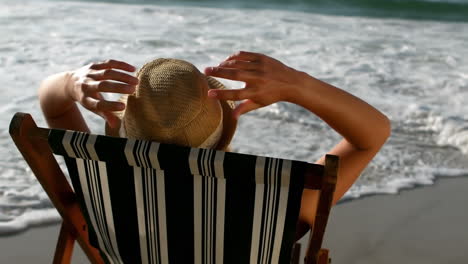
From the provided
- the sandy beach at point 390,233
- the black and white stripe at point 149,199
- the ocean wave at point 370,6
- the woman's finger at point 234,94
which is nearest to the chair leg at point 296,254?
the black and white stripe at point 149,199

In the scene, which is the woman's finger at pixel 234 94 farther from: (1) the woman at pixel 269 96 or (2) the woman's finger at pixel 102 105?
(2) the woman's finger at pixel 102 105

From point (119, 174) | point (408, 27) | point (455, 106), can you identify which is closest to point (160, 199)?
point (119, 174)

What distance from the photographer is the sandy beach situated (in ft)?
8.13

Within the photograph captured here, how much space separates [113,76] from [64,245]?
21.5 inches

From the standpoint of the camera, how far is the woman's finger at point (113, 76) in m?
1.16

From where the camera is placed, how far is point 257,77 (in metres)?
1.13

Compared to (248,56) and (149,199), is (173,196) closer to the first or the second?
(149,199)

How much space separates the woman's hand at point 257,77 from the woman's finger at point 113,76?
0.51 ft

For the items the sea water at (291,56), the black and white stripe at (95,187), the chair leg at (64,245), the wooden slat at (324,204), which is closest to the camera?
the wooden slat at (324,204)

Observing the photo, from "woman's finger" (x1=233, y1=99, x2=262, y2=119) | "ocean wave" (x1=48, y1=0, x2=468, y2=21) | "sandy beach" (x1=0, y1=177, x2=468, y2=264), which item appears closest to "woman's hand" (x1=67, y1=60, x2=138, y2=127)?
"woman's finger" (x1=233, y1=99, x2=262, y2=119)

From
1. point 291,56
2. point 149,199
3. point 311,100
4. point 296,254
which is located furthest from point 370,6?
point 149,199

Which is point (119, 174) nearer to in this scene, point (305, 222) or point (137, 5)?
point (305, 222)

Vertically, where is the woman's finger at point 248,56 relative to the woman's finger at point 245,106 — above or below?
above

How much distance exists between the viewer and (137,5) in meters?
9.77
